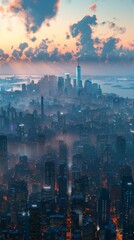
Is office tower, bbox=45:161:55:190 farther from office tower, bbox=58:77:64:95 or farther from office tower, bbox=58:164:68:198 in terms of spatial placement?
office tower, bbox=58:77:64:95

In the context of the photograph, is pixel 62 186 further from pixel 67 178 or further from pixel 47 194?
pixel 67 178

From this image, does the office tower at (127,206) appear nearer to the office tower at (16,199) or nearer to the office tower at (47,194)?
the office tower at (47,194)

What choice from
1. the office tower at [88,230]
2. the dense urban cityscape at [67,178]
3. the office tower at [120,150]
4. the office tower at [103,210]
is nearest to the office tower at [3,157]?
the dense urban cityscape at [67,178]

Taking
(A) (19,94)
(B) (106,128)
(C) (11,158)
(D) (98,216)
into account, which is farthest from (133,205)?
(A) (19,94)

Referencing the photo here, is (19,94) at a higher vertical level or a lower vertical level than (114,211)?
higher

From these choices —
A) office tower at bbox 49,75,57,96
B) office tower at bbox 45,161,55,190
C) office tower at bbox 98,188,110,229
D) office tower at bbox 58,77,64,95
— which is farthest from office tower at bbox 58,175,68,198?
office tower at bbox 49,75,57,96

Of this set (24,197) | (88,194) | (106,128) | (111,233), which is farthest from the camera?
(106,128)

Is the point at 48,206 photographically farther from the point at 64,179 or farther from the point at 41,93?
the point at 41,93
